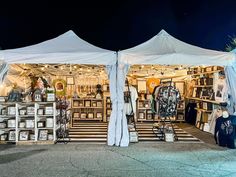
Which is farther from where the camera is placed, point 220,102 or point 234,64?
point 220,102

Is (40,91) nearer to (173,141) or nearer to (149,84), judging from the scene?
(173,141)

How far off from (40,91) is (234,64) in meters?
4.91

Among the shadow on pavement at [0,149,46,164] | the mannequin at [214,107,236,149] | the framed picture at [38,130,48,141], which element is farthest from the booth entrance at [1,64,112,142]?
the mannequin at [214,107,236,149]

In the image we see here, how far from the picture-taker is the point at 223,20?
1456 cm

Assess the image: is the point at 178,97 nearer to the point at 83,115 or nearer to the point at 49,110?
the point at 49,110

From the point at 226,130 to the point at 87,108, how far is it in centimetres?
713

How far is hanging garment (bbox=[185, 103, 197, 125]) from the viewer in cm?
1266

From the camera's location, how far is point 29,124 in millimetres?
8453

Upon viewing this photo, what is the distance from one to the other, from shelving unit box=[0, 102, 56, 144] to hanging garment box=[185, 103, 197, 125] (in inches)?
239

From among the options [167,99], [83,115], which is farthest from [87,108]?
Result: [167,99]

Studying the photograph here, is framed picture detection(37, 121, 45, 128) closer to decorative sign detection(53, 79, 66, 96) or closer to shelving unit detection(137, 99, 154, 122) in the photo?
shelving unit detection(137, 99, 154, 122)

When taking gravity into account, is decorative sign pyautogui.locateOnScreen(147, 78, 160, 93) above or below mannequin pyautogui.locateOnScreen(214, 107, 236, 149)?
above

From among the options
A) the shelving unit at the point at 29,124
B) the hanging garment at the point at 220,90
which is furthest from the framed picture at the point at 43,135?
the hanging garment at the point at 220,90

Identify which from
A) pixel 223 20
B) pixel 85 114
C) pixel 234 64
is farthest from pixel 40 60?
pixel 223 20
